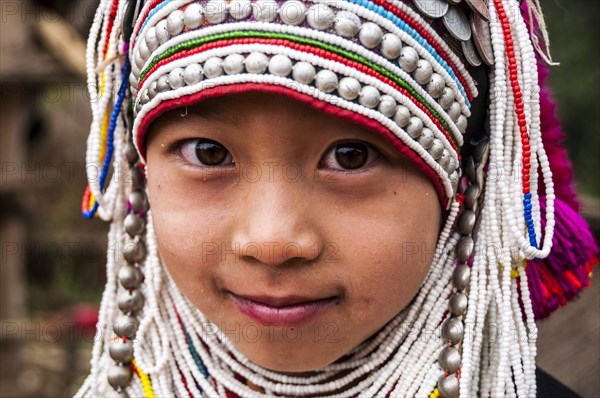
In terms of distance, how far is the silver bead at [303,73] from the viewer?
106 cm

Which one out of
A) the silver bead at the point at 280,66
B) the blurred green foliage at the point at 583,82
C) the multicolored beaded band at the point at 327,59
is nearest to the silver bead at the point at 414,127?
the multicolored beaded band at the point at 327,59

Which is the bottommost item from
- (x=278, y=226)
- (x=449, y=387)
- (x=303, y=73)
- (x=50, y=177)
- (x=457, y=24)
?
(x=449, y=387)

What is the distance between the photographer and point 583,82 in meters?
4.50

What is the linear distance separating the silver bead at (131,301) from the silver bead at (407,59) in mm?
719

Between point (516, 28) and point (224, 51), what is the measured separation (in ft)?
1.67

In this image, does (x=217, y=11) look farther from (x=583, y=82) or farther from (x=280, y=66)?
(x=583, y=82)

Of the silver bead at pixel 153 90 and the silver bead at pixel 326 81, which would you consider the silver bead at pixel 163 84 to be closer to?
the silver bead at pixel 153 90

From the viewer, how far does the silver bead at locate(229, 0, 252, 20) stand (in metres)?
1.09

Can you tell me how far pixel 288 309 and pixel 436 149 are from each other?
1.15 feet

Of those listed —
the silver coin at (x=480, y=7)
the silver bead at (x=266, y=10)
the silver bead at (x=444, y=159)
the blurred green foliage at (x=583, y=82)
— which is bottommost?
the silver bead at (x=444, y=159)

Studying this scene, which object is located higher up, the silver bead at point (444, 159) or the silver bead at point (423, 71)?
the silver bead at point (423, 71)

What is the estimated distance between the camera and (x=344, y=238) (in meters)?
1.13

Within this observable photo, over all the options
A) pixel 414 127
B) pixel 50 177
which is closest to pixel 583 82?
pixel 414 127

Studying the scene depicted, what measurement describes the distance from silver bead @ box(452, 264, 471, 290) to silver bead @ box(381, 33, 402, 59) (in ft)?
1.43
